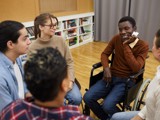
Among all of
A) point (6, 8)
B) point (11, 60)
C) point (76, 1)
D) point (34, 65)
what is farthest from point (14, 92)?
point (76, 1)

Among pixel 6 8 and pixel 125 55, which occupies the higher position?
pixel 6 8

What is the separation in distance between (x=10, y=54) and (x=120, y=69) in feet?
3.72

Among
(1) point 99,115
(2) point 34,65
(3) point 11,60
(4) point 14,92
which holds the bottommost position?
(1) point 99,115

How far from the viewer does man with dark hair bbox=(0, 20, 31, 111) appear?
116 cm

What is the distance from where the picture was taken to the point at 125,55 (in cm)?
192

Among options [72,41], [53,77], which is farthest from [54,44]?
[72,41]

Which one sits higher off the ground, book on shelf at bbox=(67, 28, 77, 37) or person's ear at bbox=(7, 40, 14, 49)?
person's ear at bbox=(7, 40, 14, 49)

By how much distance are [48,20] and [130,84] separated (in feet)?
3.40

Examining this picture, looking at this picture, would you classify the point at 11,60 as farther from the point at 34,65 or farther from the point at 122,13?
the point at 122,13

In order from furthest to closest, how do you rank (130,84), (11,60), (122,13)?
1. (122,13)
2. (130,84)
3. (11,60)

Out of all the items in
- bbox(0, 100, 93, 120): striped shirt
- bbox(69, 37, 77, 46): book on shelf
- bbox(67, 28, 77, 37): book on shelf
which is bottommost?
bbox(69, 37, 77, 46): book on shelf

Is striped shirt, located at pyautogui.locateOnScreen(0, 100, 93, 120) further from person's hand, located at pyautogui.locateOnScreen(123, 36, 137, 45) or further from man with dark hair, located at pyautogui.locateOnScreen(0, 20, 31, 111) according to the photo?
person's hand, located at pyautogui.locateOnScreen(123, 36, 137, 45)

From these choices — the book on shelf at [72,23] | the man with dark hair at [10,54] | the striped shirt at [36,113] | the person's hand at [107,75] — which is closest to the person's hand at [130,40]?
the person's hand at [107,75]

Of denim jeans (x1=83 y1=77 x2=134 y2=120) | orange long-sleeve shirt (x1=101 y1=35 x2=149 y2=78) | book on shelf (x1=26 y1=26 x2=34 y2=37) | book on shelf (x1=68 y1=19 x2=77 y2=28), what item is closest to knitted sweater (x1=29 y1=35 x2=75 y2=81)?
denim jeans (x1=83 y1=77 x2=134 y2=120)
